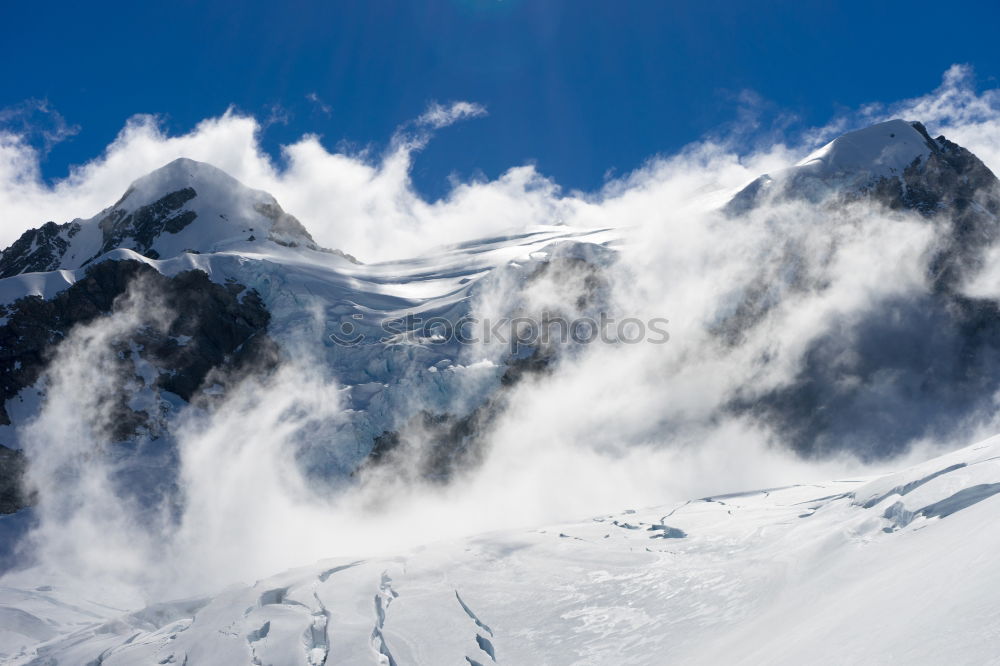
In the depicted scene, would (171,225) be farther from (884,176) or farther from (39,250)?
(884,176)

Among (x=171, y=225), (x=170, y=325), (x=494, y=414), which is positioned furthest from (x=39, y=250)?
(x=494, y=414)

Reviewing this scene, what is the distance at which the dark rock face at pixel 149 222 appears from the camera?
203 ft

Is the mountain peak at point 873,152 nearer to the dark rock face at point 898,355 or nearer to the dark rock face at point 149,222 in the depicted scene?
the dark rock face at point 898,355

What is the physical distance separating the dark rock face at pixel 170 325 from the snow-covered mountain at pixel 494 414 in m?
0.16

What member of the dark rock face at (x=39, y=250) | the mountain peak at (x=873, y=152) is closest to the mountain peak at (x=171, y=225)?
the dark rock face at (x=39, y=250)

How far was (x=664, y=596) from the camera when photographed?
1574 cm

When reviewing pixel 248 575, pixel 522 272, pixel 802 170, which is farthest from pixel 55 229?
pixel 802 170

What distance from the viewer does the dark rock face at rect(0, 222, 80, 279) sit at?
216 feet

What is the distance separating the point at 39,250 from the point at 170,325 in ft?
94.7

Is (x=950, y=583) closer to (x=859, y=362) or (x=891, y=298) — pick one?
(x=859, y=362)

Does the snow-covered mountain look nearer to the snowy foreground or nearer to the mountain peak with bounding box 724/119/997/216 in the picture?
the snowy foreground

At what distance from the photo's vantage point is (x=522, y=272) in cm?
5059

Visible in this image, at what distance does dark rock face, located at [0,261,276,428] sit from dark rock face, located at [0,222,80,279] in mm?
22760

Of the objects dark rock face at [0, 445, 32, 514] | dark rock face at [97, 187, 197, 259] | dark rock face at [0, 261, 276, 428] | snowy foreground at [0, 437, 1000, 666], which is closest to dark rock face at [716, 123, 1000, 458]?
snowy foreground at [0, 437, 1000, 666]
